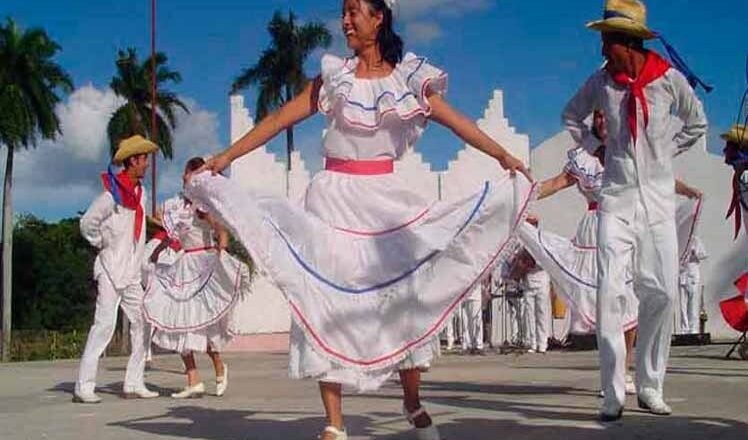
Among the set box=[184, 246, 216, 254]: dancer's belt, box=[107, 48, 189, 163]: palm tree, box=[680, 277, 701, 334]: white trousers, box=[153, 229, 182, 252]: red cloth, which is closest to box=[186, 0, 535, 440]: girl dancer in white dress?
box=[184, 246, 216, 254]: dancer's belt

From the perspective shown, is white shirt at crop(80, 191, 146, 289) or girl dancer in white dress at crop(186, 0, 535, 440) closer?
girl dancer in white dress at crop(186, 0, 535, 440)

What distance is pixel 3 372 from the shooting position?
1578 centimetres

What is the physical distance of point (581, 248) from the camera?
9.39m

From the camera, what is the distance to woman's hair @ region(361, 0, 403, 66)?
5867 millimetres

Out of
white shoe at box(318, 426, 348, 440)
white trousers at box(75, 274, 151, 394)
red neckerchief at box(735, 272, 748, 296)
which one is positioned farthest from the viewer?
white trousers at box(75, 274, 151, 394)

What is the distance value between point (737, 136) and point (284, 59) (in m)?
52.4

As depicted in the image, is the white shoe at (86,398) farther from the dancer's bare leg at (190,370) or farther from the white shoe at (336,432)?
the white shoe at (336,432)

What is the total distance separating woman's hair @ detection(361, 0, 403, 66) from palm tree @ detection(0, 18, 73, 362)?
41945 mm

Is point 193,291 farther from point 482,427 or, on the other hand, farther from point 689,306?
point 689,306

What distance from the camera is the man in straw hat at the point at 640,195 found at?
665cm

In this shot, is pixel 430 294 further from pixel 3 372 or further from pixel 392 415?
pixel 3 372

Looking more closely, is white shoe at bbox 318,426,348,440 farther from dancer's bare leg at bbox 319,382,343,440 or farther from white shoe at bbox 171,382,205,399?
white shoe at bbox 171,382,205,399

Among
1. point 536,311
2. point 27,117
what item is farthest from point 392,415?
point 27,117

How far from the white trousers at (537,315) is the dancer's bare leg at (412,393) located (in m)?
13.1
